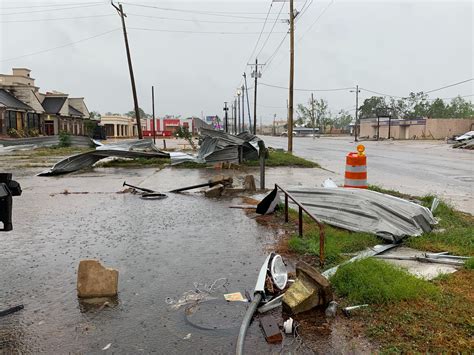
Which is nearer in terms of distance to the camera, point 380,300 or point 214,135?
point 380,300

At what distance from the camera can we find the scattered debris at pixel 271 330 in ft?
10.4

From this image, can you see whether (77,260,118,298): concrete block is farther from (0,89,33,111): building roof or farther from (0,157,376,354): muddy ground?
(0,89,33,111): building roof

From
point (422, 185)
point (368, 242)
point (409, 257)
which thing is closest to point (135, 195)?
point (368, 242)

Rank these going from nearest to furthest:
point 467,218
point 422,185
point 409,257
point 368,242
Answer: point 409,257 < point 368,242 < point 467,218 < point 422,185

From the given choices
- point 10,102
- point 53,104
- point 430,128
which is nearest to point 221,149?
point 10,102

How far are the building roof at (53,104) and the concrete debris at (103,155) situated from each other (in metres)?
36.8

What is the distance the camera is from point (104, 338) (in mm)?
3227

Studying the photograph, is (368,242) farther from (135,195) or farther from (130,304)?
(135,195)

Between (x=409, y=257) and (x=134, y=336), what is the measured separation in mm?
3315

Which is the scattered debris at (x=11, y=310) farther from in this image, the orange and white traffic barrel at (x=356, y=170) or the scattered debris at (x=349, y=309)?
the orange and white traffic barrel at (x=356, y=170)

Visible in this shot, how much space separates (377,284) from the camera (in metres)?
3.80

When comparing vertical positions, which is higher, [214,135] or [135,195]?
[214,135]

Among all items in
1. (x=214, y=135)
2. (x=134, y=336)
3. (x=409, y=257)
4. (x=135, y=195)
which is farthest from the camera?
(x=214, y=135)

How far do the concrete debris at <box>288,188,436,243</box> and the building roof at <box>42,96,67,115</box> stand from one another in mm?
52725
